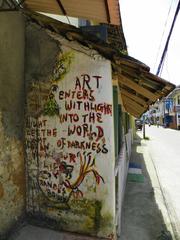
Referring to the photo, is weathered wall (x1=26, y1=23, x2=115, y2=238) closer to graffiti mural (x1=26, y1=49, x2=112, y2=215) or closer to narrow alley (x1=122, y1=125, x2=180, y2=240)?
graffiti mural (x1=26, y1=49, x2=112, y2=215)

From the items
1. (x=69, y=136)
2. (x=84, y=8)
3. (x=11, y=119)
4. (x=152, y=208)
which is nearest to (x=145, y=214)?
(x=152, y=208)

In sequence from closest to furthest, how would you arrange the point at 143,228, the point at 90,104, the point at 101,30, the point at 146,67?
the point at 146,67 < the point at 90,104 < the point at 143,228 < the point at 101,30

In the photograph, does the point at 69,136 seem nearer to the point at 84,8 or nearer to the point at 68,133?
the point at 68,133

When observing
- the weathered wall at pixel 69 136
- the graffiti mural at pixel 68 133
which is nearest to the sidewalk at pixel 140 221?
the weathered wall at pixel 69 136

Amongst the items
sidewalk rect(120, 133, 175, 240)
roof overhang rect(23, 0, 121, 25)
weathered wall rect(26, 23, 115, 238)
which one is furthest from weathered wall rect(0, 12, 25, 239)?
sidewalk rect(120, 133, 175, 240)

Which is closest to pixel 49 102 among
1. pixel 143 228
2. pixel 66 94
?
pixel 66 94

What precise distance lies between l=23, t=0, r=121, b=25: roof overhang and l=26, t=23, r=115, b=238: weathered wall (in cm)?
36

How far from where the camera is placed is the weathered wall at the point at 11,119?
368cm

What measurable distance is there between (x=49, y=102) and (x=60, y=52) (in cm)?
73

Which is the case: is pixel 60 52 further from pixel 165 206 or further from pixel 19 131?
pixel 165 206

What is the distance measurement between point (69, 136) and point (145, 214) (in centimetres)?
294

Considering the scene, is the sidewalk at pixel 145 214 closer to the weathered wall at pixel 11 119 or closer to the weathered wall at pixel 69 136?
the weathered wall at pixel 69 136

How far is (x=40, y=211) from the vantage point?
4250mm

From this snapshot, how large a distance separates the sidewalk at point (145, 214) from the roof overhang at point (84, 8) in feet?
11.3
